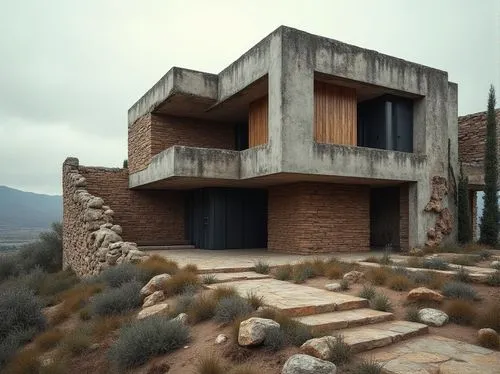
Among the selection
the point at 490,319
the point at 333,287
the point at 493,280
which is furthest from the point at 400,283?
the point at 490,319

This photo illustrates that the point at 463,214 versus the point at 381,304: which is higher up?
the point at 463,214

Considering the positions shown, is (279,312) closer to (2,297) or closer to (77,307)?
(77,307)

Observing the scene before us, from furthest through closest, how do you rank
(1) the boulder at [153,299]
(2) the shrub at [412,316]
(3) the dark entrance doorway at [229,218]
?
(3) the dark entrance doorway at [229,218] < (1) the boulder at [153,299] < (2) the shrub at [412,316]

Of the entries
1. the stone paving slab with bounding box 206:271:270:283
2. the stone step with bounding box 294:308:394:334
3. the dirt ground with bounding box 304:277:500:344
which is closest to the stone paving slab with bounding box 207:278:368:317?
the stone step with bounding box 294:308:394:334

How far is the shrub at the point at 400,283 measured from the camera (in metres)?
6.88

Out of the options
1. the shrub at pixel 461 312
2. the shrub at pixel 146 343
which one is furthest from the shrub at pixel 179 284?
the shrub at pixel 461 312

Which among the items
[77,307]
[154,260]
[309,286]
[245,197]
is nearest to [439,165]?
[245,197]

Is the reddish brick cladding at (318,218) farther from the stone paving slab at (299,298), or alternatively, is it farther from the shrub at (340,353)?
the shrub at (340,353)

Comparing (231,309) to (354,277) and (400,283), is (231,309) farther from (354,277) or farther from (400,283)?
(400,283)

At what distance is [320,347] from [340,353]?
22cm

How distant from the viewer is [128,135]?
57.8ft

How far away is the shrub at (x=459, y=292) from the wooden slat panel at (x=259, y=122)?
7221 mm

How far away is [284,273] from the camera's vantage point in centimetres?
799

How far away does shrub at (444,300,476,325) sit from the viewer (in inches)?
215
